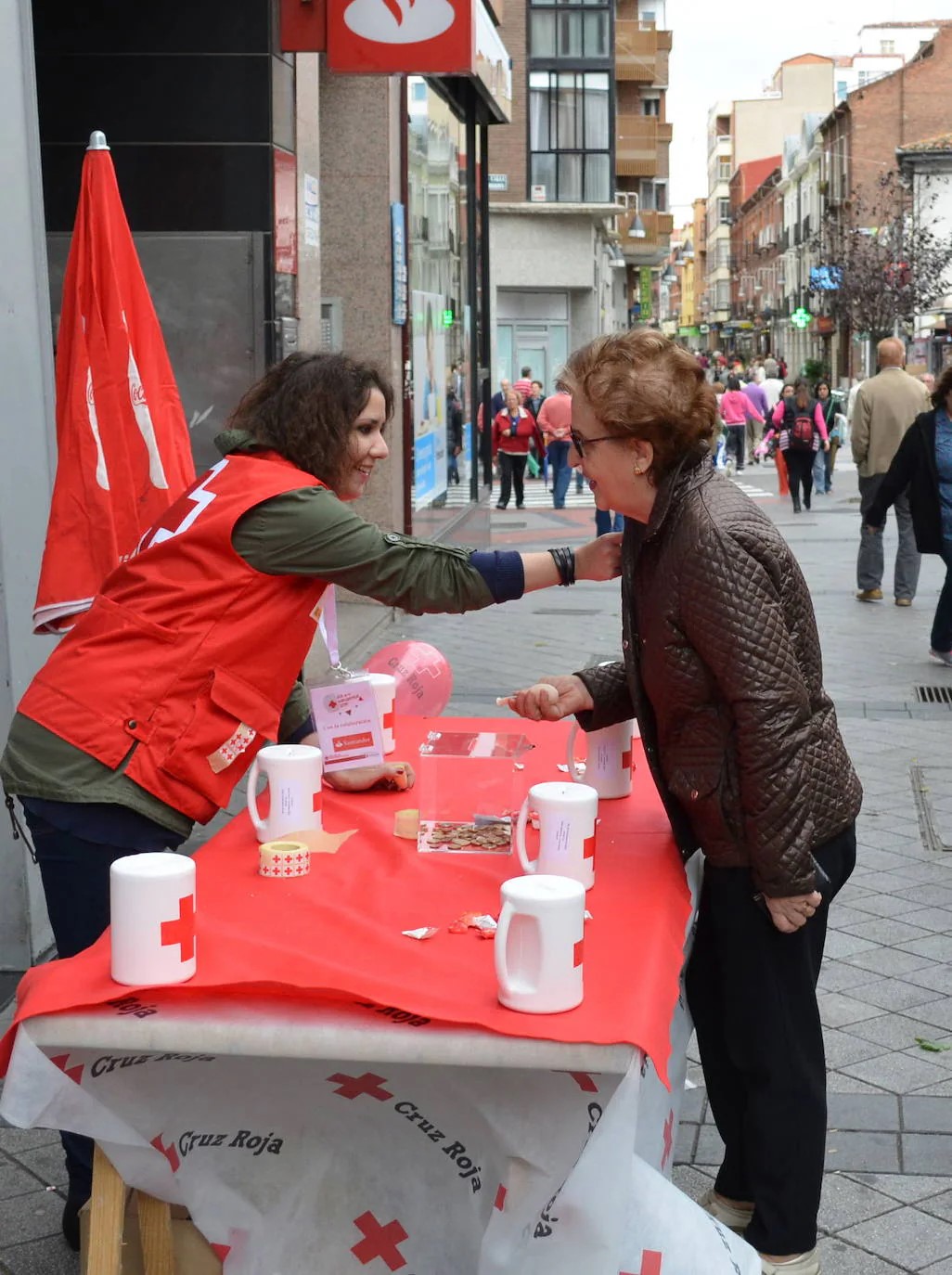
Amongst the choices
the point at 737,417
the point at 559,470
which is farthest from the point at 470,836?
the point at 737,417

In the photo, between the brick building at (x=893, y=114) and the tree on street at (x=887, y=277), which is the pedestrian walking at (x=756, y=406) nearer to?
the tree on street at (x=887, y=277)

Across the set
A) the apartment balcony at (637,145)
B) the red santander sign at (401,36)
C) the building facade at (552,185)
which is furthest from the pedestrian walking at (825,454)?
the apartment balcony at (637,145)

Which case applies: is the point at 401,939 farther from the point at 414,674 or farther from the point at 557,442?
the point at 557,442

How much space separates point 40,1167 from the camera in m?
3.69

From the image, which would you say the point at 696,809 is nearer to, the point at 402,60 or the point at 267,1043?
the point at 267,1043

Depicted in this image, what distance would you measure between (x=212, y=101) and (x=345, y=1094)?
632cm

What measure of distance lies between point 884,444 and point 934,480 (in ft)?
10.5

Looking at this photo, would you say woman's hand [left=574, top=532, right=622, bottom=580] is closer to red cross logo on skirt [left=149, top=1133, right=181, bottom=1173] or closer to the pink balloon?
the pink balloon

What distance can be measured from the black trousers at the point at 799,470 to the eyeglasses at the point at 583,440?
17.7m

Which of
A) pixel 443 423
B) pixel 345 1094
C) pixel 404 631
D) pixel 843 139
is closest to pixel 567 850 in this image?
pixel 345 1094

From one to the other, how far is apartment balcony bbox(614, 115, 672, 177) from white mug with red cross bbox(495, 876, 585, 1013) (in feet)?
173

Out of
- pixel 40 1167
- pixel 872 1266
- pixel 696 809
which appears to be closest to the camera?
pixel 696 809

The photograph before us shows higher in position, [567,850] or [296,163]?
[296,163]

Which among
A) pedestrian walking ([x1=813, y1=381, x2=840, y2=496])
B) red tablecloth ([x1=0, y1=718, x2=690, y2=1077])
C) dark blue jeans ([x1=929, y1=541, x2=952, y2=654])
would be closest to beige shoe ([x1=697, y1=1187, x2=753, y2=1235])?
red tablecloth ([x1=0, y1=718, x2=690, y2=1077])
